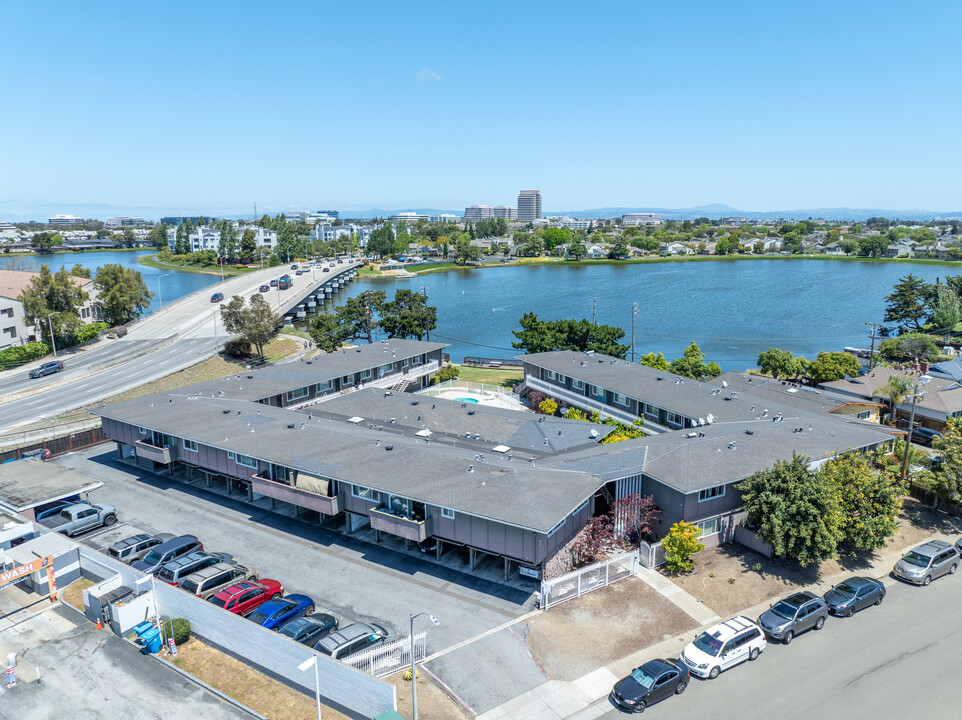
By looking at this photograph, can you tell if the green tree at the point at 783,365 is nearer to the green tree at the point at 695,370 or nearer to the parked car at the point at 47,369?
the green tree at the point at 695,370

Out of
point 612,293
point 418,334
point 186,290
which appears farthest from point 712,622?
point 186,290

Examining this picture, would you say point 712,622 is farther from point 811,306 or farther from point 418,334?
point 811,306

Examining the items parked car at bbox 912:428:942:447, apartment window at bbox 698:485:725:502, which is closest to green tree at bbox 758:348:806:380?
parked car at bbox 912:428:942:447

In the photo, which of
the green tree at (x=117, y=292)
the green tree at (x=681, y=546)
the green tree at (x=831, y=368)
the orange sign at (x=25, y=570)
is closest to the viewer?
the orange sign at (x=25, y=570)

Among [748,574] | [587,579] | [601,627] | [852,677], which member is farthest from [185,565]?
[852,677]

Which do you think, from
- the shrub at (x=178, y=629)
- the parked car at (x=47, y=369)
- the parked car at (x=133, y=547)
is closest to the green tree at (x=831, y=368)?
the parked car at (x=133, y=547)

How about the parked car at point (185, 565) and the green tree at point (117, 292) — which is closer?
Answer: the parked car at point (185, 565)

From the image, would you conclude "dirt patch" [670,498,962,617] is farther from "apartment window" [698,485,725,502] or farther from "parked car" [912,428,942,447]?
"parked car" [912,428,942,447]

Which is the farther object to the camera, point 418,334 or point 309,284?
point 309,284
